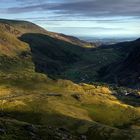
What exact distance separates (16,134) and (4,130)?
6.22m

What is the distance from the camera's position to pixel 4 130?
195m

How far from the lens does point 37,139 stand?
197 m

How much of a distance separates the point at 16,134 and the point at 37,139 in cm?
1047

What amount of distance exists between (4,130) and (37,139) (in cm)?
1640

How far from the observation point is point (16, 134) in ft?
647
